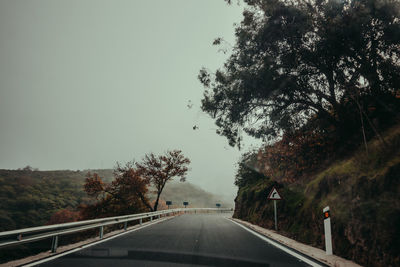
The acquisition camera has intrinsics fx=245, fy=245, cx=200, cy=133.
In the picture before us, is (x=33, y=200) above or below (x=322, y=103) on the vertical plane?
below

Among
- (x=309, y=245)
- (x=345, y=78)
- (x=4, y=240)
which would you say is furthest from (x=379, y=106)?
(x=4, y=240)

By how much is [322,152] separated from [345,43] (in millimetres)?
5312

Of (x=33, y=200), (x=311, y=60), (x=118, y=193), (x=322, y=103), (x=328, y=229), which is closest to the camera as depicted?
(x=328, y=229)

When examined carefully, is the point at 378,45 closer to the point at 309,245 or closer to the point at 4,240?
the point at 309,245

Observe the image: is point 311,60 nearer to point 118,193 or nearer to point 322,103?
point 322,103

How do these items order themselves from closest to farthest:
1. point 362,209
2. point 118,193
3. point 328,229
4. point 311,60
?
point 362,209 < point 328,229 < point 311,60 < point 118,193

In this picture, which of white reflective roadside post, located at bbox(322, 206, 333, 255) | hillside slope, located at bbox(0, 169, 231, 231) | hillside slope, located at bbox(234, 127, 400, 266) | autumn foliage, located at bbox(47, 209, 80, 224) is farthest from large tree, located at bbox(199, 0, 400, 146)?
autumn foliage, located at bbox(47, 209, 80, 224)

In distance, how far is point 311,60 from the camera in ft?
32.8

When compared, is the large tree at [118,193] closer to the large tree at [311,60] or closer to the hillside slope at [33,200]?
the hillside slope at [33,200]

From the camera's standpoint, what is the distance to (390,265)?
408 centimetres

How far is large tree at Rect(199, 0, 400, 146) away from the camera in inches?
360

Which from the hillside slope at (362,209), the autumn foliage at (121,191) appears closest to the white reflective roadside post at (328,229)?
the hillside slope at (362,209)

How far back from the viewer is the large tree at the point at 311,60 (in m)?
9.14

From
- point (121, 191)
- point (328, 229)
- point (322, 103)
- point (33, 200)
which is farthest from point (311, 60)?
point (33, 200)
